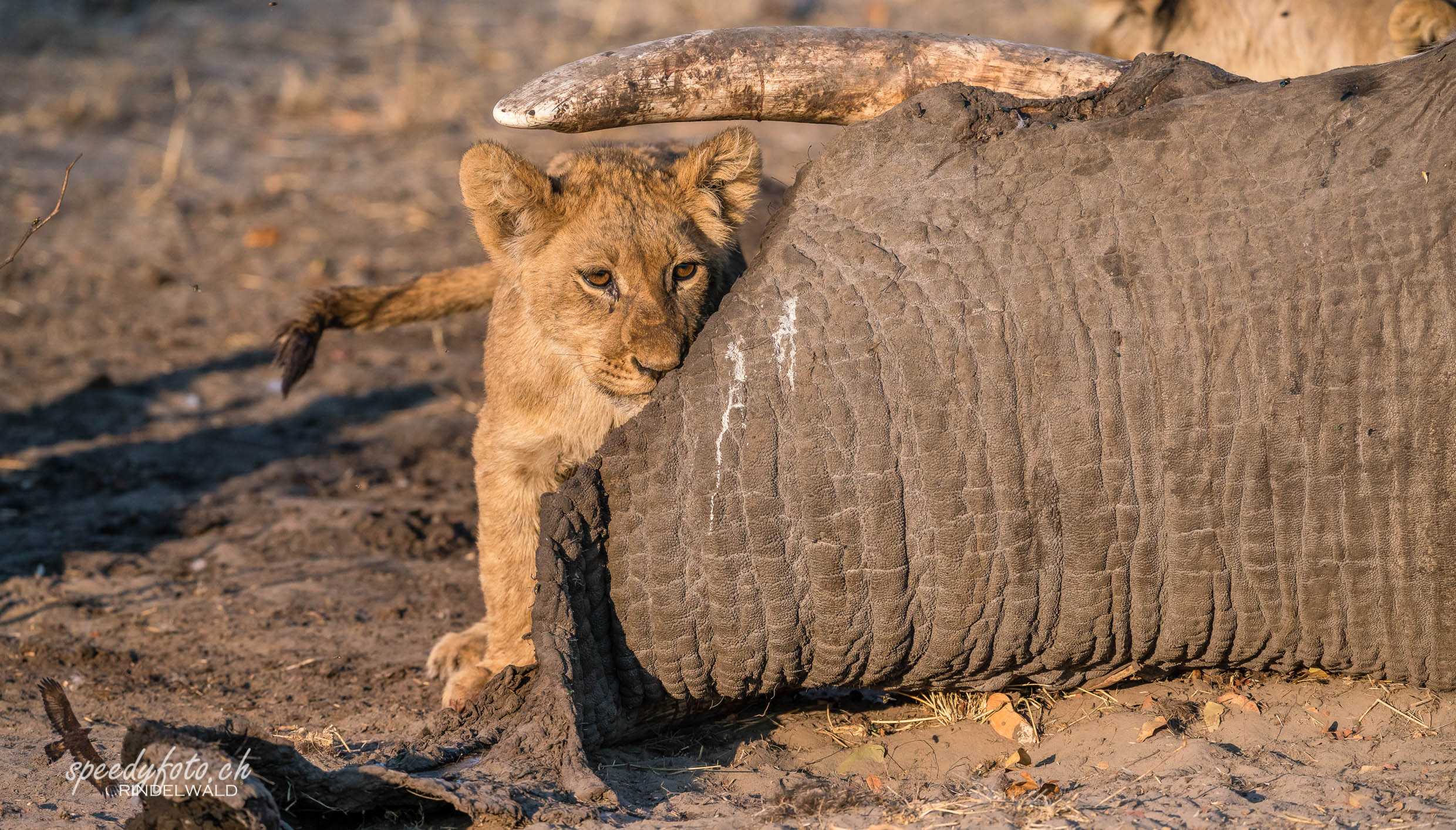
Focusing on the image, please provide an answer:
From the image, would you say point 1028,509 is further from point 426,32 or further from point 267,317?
point 426,32

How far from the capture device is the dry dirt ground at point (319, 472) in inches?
131

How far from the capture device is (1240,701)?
3.62 metres

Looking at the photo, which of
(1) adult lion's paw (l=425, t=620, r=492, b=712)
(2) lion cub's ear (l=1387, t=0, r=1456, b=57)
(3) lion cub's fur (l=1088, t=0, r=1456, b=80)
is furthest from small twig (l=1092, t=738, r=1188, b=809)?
(3) lion cub's fur (l=1088, t=0, r=1456, b=80)

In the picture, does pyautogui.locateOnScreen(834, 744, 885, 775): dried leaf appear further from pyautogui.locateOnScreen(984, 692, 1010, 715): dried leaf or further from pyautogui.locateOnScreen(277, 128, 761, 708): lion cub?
pyautogui.locateOnScreen(277, 128, 761, 708): lion cub

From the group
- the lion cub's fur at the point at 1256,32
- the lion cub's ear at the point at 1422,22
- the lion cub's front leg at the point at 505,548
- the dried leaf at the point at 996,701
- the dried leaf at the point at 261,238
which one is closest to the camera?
the dried leaf at the point at 996,701

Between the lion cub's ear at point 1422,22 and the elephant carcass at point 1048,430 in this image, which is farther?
the lion cub's ear at point 1422,22

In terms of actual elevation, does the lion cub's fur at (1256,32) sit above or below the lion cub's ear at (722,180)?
above

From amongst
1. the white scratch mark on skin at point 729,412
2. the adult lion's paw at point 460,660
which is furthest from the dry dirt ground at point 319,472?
the white scratch mark on skin at point 729,412

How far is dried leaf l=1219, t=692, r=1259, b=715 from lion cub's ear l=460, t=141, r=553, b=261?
103 inches

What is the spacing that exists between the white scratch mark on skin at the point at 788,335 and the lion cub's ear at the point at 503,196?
3.73 ft

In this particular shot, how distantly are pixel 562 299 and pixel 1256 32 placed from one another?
3.98 m

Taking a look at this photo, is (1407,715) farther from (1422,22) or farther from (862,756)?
(1422,22)

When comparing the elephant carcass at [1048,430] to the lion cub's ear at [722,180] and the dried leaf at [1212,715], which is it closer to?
the dried leaf at [1212,715]

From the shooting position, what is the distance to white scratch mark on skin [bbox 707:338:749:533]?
133 inches
